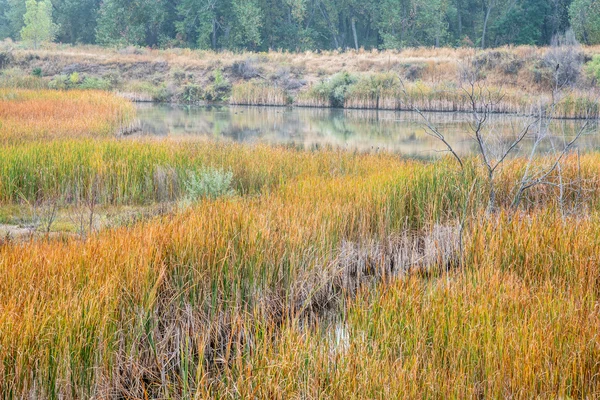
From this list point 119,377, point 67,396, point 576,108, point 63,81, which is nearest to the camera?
point 67,396

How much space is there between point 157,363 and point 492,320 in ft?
6.56

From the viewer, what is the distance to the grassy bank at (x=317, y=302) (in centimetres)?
313

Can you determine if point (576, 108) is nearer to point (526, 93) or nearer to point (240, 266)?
point (526, 93)

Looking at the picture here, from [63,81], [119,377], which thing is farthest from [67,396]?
[63,81]

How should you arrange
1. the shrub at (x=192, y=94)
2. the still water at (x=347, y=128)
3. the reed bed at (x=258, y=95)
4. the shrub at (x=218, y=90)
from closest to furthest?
the still water at (x=347, y=128)
the reed bed at (x=258, y=95)
the shrub at (x=218, y=90)
the shrub at (x=192, y=94)

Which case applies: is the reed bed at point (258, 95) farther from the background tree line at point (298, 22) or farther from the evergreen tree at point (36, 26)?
the evergreen tree at point (36, 26)

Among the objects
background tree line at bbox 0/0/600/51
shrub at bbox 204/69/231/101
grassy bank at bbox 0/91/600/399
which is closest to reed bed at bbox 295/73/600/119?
shrub at bbox 204/69/231/101

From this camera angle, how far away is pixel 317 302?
4914mm

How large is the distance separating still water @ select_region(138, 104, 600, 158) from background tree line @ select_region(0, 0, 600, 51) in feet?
73.2

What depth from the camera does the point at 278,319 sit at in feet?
15.0

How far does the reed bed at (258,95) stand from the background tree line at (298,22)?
15.9 metres

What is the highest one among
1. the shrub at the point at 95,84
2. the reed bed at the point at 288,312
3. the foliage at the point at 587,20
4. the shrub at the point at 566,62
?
the foliage at the point at 587,20

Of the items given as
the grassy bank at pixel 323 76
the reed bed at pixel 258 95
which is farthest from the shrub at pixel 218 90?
the reed bed at pixel 258 95

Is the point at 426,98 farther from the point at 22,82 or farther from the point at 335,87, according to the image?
the point at 22,82
